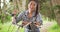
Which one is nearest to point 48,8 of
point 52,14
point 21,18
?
point 52,14

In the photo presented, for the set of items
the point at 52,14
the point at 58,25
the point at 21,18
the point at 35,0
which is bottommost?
the point at 58,25

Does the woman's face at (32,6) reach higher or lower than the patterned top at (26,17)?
higher

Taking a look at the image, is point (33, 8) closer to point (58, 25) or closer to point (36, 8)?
point (36, 8)

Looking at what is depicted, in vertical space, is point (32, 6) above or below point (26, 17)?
above

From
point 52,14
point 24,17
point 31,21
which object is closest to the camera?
point 31,21

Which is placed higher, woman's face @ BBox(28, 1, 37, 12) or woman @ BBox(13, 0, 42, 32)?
woman's face @ BBox(28, 1, 37, 12)

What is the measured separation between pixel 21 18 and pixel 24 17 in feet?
0.36

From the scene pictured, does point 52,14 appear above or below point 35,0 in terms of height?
below

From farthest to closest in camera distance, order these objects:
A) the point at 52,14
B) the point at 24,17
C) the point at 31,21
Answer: the point at 52,14
the point at 24,17
the point at 31,21

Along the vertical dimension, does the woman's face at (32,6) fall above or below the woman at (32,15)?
above

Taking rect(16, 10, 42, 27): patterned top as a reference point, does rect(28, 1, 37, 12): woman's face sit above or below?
above

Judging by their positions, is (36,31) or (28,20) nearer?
(28,20)

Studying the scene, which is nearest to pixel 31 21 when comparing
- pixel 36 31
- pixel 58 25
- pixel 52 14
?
pixel 36 31

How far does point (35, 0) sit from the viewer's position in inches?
85.4
